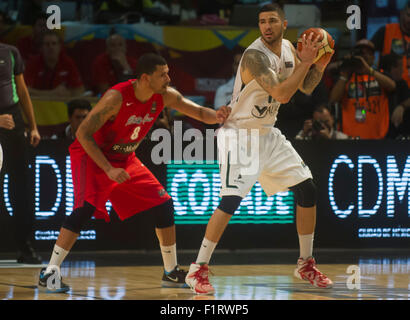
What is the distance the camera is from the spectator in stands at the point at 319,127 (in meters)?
9.88

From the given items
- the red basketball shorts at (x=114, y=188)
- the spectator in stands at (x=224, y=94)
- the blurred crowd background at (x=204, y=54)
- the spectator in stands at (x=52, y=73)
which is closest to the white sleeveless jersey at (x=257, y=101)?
the red basketball shorts at (x=114, y=188)

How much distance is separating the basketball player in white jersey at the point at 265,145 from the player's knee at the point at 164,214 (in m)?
0.45

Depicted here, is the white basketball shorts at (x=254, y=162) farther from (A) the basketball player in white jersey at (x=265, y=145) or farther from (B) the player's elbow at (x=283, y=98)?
(B) the player's elbow at (x=283, y=98)

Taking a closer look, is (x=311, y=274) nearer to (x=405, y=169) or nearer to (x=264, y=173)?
(x=264, y=173)

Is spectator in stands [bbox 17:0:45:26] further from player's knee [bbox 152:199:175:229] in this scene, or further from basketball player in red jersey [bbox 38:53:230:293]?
player's knee [bbox 152:199:175:229]

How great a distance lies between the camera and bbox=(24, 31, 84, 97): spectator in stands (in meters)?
10.8

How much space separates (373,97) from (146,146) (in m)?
3.01

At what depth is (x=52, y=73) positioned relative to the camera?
10.9 meters

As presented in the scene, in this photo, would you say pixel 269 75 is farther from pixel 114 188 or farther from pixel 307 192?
pixel 114 188

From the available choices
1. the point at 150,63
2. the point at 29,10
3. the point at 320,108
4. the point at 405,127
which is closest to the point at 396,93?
the point at 405,127

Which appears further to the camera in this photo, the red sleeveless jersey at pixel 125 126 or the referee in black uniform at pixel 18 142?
the referee in black uniform at pixel 18 142

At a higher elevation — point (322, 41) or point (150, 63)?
point (322, 41)

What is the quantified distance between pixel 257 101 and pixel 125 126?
3.43 ft
